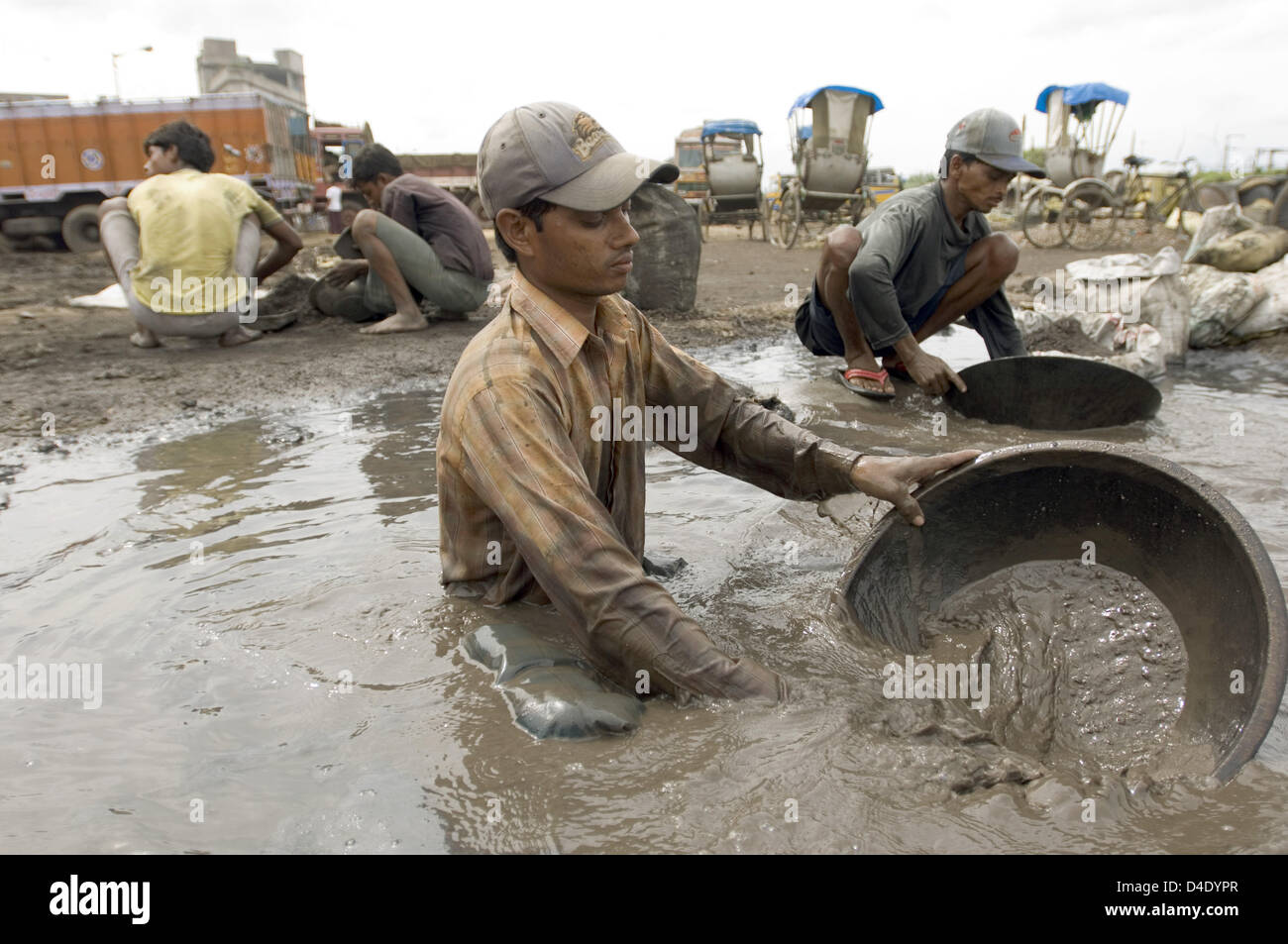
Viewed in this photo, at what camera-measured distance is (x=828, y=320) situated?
4676 millimetres

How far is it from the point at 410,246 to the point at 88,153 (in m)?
11.7

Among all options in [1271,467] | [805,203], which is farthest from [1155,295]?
[805,203]

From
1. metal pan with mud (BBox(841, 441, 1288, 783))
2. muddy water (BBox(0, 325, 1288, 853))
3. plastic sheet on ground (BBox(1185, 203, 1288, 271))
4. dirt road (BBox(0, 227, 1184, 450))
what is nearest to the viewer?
muddy water (BBox(0, 325, 1288, 853))

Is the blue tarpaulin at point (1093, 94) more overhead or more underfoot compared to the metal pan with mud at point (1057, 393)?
more overhead

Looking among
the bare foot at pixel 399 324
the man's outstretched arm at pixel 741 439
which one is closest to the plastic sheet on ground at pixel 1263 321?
the man's outstretched arm at pixel 741 439

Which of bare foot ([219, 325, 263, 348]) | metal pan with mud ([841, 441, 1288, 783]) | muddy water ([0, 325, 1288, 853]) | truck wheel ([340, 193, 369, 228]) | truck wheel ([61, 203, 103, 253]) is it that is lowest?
muddy water ([0, 325, 1288, 853])

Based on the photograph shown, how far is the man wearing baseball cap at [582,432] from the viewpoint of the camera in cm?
178

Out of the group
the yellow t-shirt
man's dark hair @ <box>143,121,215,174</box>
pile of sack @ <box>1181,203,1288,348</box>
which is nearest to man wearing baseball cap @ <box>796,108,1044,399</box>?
pile of sack @ <box>1181,203,1288,348</box>

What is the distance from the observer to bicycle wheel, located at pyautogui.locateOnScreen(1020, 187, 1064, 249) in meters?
12.9

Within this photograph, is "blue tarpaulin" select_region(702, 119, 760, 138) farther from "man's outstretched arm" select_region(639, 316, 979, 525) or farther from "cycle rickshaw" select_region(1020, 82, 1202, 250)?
"man's outstretched arm" select_region(639, 316, 979, 525)

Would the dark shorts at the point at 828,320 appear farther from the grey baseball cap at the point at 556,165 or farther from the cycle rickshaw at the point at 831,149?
the cycle rickshaw at the point at 831,149

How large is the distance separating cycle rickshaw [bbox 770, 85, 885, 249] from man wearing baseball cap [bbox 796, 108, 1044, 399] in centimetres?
984

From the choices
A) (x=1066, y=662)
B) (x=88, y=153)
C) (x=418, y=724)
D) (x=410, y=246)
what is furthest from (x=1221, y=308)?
(x=88, y=153)

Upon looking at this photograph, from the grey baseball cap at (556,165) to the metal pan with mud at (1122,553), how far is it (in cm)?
98
